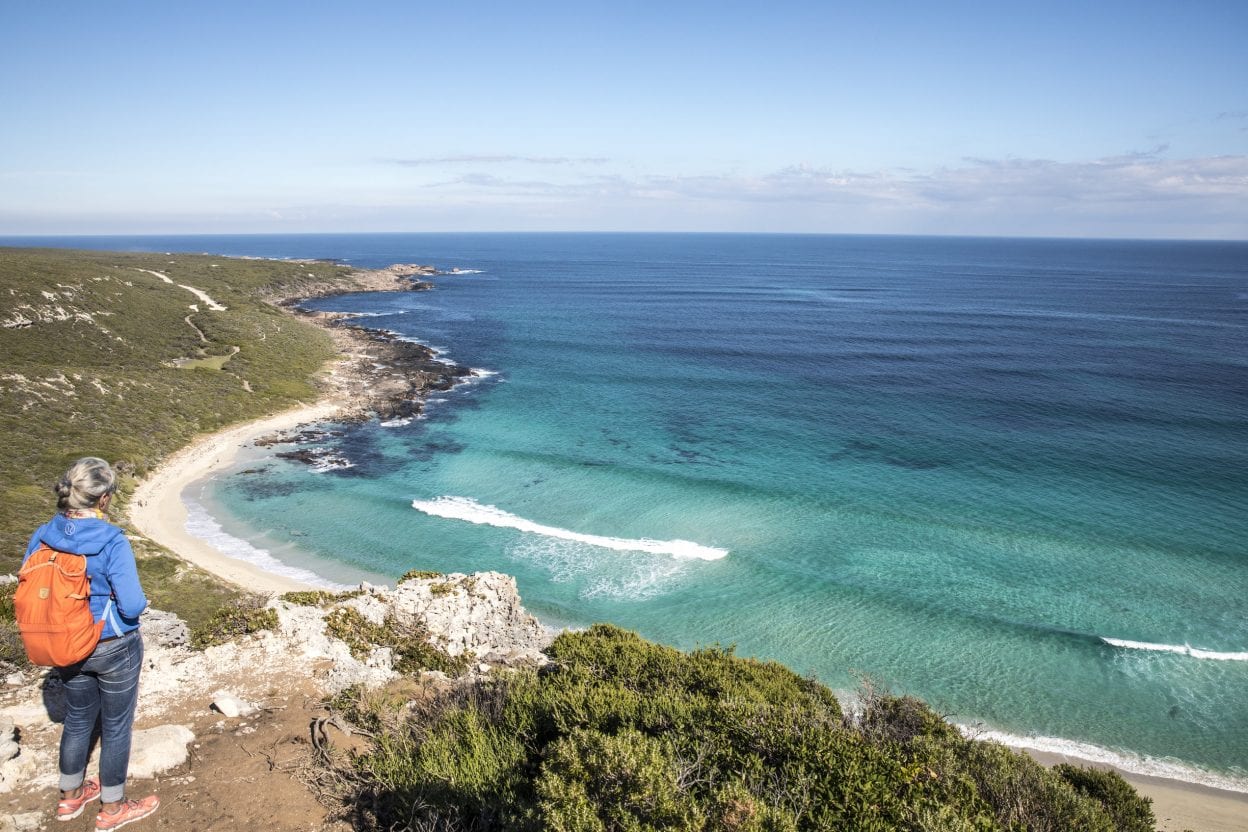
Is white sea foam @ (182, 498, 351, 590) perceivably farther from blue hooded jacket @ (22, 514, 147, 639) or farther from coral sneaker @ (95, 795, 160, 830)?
blue hooded jacket @ (22, 514, 147, 639)

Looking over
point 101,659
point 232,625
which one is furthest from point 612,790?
point 232,625

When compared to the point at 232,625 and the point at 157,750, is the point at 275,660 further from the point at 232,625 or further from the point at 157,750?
the point at 157,750

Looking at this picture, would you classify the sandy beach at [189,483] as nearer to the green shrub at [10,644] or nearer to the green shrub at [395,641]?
the green shrub at [10,644]

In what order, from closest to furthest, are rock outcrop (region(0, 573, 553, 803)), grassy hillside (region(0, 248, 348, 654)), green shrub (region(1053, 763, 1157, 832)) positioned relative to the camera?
1. rock outcrop (region(0, 573, 553, 803))
2. green shrub (region(1053, 763, 1157, 832))
3. grassy hillside (region(0, 248, 348, 654))

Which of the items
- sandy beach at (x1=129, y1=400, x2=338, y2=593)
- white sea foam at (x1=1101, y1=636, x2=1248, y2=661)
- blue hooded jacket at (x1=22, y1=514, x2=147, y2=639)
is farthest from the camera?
sandy beach at (x1=129, y1=400, x2=338, y2=593)

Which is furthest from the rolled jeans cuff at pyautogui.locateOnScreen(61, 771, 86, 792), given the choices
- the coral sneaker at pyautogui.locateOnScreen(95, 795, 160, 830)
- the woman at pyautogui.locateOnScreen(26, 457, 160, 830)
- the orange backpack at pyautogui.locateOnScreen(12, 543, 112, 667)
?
the orange backpack at pyautogui.locateOnScreen(12, 543, 112, 667)

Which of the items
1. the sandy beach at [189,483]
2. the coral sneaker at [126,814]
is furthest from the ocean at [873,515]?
the coral sneaker at [126,814]

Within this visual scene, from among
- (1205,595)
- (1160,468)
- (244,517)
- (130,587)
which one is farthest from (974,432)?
(130,587)
